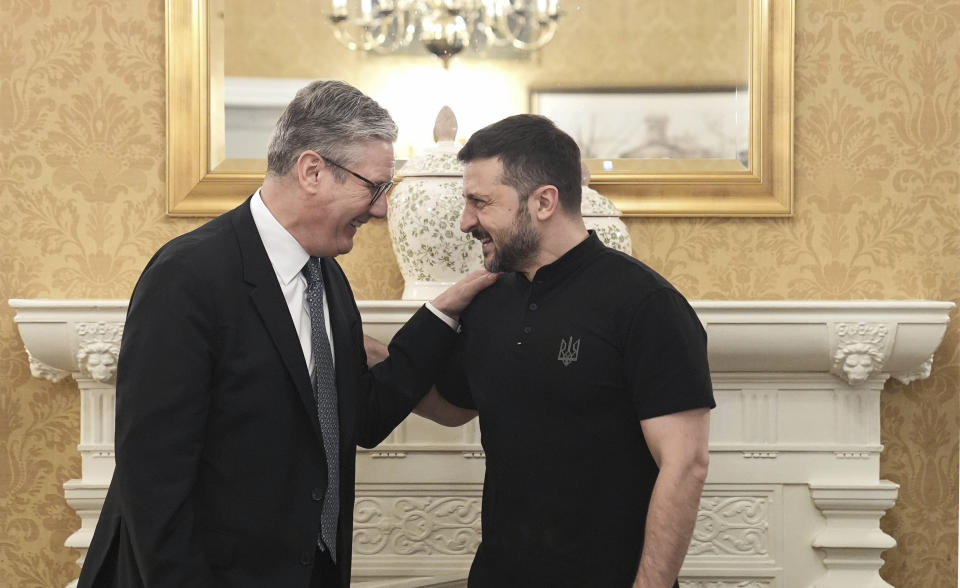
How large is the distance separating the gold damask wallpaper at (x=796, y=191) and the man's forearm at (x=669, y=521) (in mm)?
1147

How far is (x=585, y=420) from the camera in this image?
5.98 ft

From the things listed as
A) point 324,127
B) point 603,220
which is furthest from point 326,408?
point 603,220

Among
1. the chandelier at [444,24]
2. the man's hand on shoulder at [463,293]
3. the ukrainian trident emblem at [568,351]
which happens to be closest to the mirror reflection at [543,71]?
the chandelier at [444,24]

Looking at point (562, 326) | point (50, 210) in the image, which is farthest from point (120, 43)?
point (562, 326)

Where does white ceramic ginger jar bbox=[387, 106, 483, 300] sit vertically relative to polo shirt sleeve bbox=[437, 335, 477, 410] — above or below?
above

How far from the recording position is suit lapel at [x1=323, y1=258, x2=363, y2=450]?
1.86 m

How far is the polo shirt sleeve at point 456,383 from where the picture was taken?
2.11 m

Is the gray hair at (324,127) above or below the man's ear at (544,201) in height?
above

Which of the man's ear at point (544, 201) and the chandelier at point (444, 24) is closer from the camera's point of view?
the man's ear at point (544, 201)

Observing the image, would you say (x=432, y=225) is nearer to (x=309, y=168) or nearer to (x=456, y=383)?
(x=456, y=383)

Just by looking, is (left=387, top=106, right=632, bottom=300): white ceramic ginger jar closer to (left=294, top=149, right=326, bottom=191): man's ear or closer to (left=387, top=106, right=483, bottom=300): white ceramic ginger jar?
(left=387, top=106, right=483, bottom=300): white ceramic ginger jar

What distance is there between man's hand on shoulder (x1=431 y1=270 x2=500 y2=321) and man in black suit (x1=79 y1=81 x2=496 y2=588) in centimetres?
20

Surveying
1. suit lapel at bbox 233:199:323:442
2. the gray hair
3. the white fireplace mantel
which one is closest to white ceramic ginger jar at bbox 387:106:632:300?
the white fireplace mantel

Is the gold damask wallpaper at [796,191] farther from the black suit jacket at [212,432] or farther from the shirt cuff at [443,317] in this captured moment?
the black suit jacket at [212,432]
